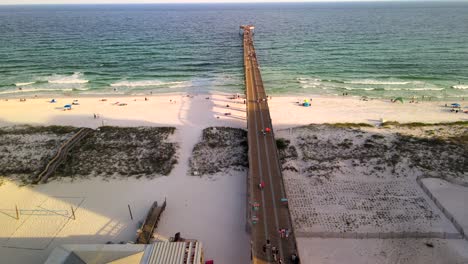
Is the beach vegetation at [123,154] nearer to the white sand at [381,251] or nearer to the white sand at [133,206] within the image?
the white sand at [133,206]

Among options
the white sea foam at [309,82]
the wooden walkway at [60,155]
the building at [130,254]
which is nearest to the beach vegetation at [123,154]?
the wooden walkway at [60,155]

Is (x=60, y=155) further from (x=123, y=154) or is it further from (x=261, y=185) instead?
(x=261, y=185)

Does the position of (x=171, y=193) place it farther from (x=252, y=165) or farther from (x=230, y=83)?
(x=230, y=83)

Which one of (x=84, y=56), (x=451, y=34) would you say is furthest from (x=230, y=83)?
(x=451, y=34)

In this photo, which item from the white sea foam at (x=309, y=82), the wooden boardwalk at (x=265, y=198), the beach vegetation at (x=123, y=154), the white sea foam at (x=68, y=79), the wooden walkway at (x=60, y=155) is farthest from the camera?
the white sea foam at (x=68, y=79)

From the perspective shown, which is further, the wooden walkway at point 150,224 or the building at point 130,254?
the wooden walkway at point 150,224
